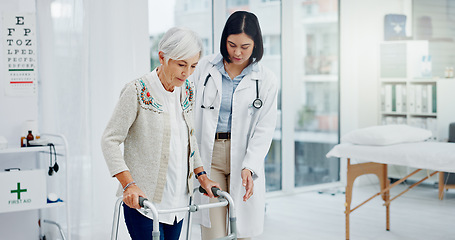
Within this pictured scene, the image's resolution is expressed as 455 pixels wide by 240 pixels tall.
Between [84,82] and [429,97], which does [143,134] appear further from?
[429,97]

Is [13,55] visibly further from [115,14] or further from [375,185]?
[375,185]

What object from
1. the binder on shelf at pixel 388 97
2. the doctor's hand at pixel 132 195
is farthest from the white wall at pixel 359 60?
the doctor's hand at pixel 132 195

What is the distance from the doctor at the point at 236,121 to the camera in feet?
6.79

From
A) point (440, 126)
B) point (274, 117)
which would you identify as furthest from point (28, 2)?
point (440, 126)

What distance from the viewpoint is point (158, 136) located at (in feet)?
5.17

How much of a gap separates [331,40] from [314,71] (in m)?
0.38

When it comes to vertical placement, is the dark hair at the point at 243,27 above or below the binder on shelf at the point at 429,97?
above

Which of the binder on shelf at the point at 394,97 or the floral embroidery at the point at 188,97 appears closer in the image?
the floral embroidery at the point at 188,97

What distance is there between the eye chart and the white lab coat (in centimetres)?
134

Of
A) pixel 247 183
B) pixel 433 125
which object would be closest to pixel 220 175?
pixel 247 183

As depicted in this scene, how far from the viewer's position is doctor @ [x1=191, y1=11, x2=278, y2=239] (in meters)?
2.07

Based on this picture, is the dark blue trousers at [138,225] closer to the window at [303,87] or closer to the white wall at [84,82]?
the white wall at [84,82]

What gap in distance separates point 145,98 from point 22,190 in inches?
61.8

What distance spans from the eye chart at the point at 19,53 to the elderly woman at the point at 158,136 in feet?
5.45
